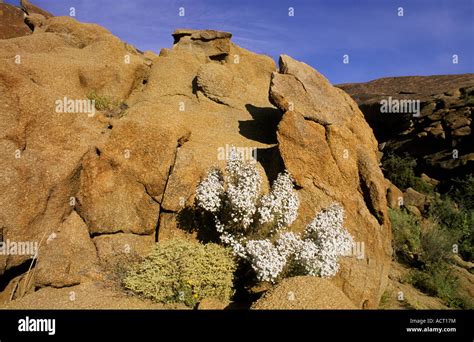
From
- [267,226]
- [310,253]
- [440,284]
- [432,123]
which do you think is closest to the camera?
[310,253]

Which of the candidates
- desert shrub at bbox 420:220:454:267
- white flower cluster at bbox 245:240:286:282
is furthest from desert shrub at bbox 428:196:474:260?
white flower cluster at bbox 245:240:286:282

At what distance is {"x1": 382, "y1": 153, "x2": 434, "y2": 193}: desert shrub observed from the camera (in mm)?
21016

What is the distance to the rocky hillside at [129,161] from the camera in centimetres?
766

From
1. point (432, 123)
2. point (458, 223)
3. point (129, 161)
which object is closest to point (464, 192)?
point (458, 223)

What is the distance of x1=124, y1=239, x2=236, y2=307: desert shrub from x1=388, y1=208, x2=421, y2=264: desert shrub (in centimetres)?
794

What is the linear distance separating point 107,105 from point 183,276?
677 cm

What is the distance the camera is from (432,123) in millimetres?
24047

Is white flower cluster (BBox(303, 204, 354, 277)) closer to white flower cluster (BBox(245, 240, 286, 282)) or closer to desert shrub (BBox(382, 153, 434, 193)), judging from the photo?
white flower cluster (BBox(245, 240, 286, 282))

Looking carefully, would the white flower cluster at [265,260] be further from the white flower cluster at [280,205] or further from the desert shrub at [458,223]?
the desert shrub at [458,223]

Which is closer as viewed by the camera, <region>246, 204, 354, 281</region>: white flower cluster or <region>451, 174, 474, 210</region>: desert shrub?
<region>246, 204, 354, 281</region>: white flower cluster

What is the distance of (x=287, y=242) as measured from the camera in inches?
294

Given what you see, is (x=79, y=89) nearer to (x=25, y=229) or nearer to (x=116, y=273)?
(x=25, y=229)

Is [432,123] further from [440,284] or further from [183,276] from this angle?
[183,276]

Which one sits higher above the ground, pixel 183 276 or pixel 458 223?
pixel 183 276
